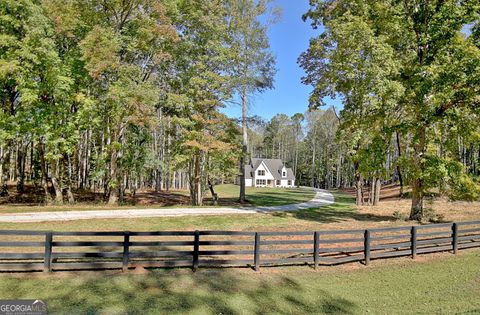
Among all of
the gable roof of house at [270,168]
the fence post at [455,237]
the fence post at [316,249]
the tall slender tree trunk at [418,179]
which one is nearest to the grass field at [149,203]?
the tall slender tree trunk at [418,179]

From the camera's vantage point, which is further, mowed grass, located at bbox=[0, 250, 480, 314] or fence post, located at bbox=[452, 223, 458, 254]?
fence post, located at bbox=[452, 223, 458, 254]

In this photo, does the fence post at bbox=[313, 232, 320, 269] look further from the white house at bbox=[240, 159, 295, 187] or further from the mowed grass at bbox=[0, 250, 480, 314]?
the white house at bbox=[240, 159, 295, 187]

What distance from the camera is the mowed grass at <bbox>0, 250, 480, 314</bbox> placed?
780 centimetres

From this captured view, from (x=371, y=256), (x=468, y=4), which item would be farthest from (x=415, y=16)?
(x=371, y=256)

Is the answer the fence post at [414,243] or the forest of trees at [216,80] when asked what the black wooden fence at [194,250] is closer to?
the fence post at [414,243]

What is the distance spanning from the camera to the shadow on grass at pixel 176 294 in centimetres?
763

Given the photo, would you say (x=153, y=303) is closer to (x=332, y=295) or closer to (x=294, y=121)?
(x=332, y=295)

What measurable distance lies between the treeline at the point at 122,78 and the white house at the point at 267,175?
53.3 m

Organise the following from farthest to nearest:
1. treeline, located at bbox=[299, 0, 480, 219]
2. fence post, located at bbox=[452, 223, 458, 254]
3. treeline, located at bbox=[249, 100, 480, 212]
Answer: treeline, located at bbox=[249, 100, 480, 212] → treeline, located at bbox=[299, 0, 480, 219] → fence post, located at bbox=[452, 223, 458, 254]

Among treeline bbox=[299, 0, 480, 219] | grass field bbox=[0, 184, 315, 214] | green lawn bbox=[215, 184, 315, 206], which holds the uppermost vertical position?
treeline bbox=[299, 0, 480, 219]

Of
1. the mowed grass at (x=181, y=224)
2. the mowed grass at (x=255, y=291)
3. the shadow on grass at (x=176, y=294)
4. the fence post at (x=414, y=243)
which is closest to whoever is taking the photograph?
the shadow on grass at (x=176, y=294)

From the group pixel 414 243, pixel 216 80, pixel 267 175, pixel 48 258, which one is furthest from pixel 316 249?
pixel 267 175

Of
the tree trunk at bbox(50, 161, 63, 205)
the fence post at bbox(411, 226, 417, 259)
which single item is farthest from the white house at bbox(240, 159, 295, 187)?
the fence post at bbox(411, 226, 417, 259)

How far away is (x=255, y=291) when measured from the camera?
8.98m
